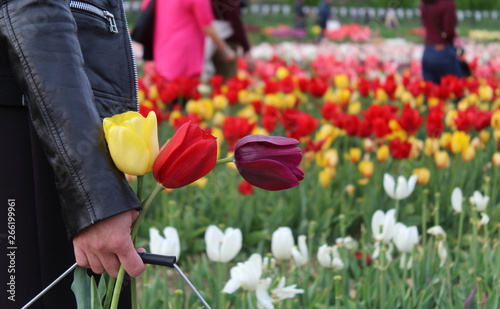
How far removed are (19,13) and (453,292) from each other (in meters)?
1.56

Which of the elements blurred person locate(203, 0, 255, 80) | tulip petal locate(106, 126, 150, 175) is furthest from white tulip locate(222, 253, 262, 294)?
blurred person locate(203, 0, 255, 80)

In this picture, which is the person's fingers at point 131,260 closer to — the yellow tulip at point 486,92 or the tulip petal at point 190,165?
the tulip petal at point 190,165

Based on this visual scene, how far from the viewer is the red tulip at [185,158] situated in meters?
1.17

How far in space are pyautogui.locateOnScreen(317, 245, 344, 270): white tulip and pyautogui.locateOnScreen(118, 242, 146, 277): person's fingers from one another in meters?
1.12

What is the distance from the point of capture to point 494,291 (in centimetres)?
211

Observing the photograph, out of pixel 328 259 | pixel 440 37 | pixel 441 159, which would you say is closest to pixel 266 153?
pixel 328 259

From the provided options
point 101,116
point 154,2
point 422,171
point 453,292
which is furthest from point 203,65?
point 101,116

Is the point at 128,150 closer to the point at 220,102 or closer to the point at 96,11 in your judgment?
the point at 96,11

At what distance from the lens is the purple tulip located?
1181 millimetres

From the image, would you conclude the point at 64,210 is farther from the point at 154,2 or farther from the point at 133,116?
the point at 154,2

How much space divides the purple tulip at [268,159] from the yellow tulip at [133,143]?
132mm

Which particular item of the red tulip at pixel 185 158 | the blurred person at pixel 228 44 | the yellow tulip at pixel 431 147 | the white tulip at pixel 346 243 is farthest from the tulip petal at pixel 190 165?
the blurred person at pixel 228 44

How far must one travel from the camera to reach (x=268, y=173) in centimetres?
119

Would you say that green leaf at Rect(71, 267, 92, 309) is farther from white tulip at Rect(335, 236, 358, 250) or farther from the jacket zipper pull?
white tulip at Rect(335, 236, 358, 250)
